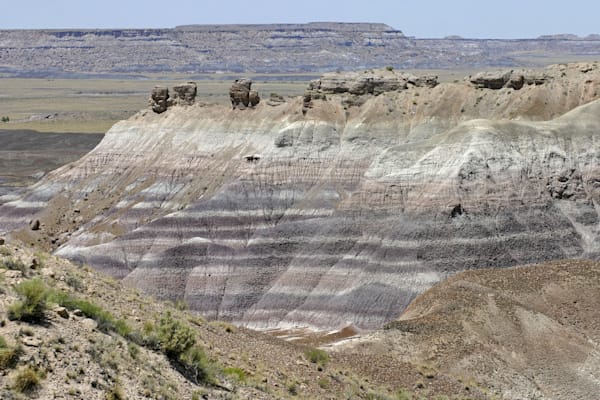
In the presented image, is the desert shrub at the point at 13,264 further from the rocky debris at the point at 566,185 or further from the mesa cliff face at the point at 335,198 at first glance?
the rocky debris at the point at 566,185

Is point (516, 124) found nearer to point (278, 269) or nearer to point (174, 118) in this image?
point (278, 269)

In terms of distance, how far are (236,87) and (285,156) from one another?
43.2ft

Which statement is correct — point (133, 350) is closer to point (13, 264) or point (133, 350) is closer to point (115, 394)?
point (115, 394)

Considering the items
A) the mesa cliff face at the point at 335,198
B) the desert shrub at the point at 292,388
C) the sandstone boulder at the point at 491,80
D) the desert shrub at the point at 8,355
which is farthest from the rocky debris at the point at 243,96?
the desert shrub at the point at 8,355

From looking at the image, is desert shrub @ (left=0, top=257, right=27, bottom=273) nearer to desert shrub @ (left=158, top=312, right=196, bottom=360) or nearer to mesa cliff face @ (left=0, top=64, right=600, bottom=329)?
desert shrub @ (left=158, top=312, right=196, bottom=360)

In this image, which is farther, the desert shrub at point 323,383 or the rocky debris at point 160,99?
the rocky debris at point 160,99

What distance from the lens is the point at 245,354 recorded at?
27406mm

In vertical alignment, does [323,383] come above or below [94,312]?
below

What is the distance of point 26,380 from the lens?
17656mm

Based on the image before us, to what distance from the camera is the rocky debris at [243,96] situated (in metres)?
89.8

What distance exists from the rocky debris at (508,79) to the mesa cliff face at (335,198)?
286 millimetres

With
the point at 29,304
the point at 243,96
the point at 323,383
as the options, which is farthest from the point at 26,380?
the point at 243,96

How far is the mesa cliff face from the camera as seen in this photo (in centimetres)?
6244

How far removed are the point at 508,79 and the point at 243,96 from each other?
23060mm
